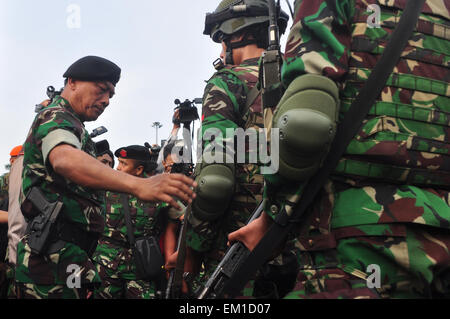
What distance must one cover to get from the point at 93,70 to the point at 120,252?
10.7ft

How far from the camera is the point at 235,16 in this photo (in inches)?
139

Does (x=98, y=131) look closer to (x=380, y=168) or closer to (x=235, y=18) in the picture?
(x=235, y=18)

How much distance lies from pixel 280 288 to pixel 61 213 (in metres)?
1.42

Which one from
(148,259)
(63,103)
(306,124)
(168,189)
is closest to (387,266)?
(306,124)

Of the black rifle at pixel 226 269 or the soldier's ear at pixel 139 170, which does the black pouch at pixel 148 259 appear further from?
the black rifle at pixel 226 269

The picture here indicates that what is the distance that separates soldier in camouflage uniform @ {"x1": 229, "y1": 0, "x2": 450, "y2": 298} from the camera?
1583mm

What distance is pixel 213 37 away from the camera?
3.71m

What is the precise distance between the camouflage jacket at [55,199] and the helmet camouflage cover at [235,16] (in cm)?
135

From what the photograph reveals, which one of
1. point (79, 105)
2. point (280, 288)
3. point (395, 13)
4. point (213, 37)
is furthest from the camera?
point (213, 37)

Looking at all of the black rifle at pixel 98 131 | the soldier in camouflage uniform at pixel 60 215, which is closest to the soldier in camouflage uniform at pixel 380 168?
the soldier in camouflage uniform at pixel 60 215

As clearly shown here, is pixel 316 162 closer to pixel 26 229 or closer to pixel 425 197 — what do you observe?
pixel 425 197

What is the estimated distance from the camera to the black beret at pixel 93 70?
337 centimetres

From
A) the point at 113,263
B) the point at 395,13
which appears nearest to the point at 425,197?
the point at 395,13

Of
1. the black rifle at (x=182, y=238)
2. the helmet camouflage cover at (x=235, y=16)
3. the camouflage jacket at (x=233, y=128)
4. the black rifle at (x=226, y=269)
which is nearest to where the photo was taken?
the black rifle at (x=226, y=269)
